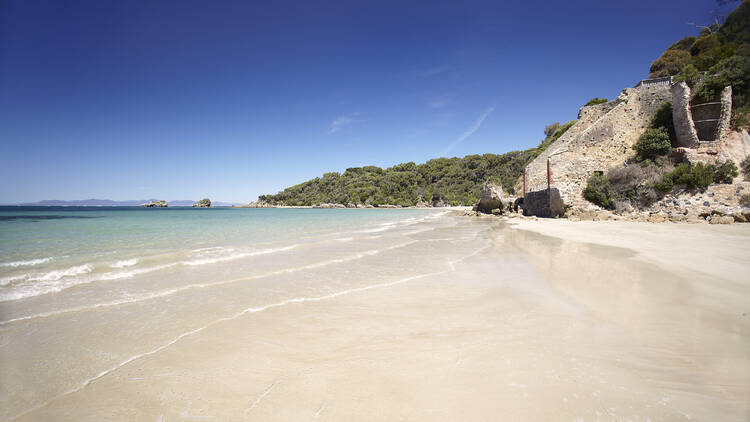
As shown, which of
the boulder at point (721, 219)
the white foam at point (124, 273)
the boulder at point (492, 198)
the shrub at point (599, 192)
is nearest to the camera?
the white foam at point (124, 273)

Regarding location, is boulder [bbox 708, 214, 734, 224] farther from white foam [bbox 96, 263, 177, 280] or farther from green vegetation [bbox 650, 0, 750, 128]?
white foam [bbox 96, 263, 177, 280]

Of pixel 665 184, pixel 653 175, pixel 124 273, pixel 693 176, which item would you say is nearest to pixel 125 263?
pixel 124 273

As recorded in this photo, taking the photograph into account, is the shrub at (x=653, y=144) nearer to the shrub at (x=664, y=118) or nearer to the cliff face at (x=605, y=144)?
the shrub at (x=664, y=118)

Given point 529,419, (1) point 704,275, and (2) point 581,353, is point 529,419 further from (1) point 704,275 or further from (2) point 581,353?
(1) point 704,275

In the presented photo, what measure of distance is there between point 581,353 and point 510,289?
1866mm

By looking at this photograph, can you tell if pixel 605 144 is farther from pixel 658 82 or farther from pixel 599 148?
pixel 658 82

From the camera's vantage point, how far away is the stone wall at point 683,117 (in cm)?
1456

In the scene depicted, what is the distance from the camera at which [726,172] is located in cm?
1145

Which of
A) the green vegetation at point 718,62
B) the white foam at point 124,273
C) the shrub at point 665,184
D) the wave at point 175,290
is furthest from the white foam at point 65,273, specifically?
the green vegetation at point 718,62

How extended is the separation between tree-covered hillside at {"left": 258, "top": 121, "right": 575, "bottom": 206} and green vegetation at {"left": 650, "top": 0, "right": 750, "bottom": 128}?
27.9 metres

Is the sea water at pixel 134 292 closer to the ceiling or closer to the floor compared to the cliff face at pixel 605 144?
closer to the floor

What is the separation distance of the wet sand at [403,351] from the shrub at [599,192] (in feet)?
40.5

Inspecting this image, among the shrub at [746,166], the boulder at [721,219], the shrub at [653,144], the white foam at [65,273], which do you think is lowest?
the white foam at [65,273]

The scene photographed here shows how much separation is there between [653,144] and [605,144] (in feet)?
10.4
